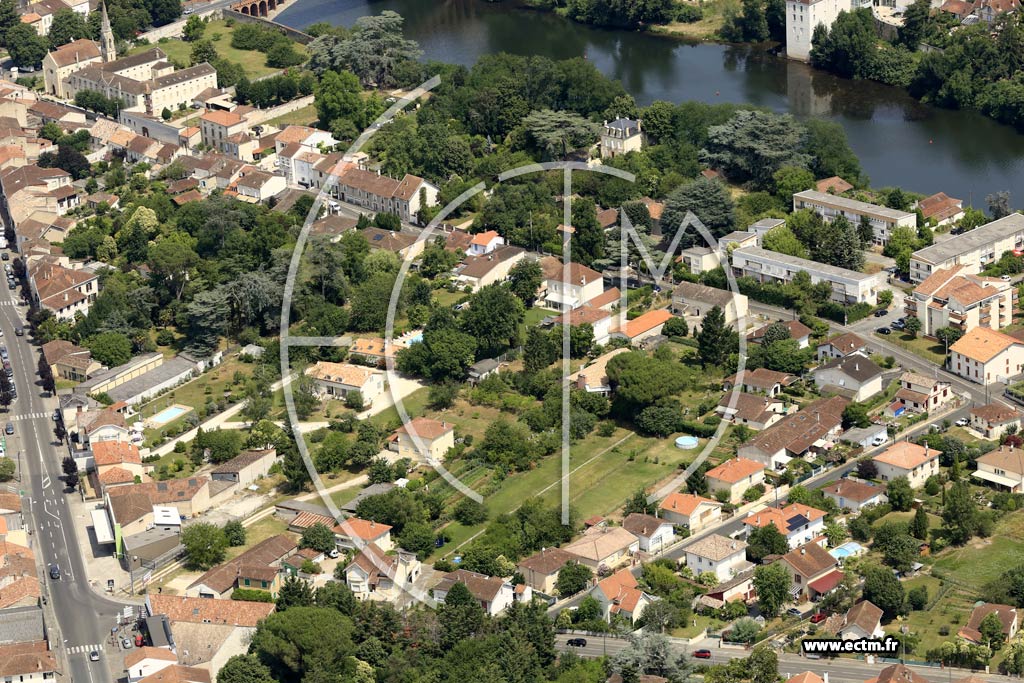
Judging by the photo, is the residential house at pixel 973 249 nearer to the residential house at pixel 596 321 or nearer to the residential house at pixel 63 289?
the residential house at pixel 596 321

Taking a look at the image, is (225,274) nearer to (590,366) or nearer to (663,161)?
(590,366)

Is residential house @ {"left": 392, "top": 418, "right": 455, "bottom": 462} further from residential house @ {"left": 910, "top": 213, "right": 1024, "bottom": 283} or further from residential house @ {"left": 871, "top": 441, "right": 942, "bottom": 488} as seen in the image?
residential house @ {"left": 910, "top": 213, "right": 1024, "bottom": 283}

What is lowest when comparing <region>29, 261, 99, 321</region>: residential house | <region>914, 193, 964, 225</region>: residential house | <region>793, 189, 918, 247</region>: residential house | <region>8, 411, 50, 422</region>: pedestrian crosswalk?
<region>8, 411, 50, 422</region>: pedestrian crosswalk

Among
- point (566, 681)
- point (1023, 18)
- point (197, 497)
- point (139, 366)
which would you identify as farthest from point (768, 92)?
point (566, 681)

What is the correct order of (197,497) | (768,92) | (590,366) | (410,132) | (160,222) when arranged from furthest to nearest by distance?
(768,92), (410,132), (160,222), (590,366), (197,497)

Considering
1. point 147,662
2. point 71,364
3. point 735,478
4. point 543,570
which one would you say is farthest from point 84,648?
point 735,478

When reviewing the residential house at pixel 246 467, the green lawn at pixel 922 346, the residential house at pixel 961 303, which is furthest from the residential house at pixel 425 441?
the residential house at pixel 961 303

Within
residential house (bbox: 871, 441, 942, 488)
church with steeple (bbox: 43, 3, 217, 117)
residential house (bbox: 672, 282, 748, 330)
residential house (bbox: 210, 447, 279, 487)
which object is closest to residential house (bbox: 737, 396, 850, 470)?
residential house (bbox: 871, 441, 942, 488)
